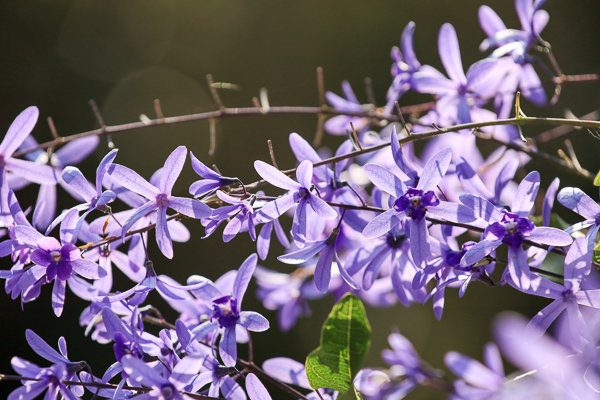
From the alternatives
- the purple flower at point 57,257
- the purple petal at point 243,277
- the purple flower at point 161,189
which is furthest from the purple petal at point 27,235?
the purple petal at point 243,277

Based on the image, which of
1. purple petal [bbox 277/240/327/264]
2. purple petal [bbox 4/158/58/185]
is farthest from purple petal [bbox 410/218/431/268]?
purple petal [bbox 4/158/58/185]

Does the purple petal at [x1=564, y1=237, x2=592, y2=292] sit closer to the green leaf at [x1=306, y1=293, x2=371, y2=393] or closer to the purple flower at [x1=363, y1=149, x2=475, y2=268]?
the purple flower at [x1=363, y1=149, x2=475, y2=268]

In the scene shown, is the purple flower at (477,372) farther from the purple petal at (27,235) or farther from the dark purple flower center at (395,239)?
the purple petal at (27,235)

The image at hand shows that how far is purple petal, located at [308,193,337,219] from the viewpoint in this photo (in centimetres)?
46

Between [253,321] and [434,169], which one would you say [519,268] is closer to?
[434,169]

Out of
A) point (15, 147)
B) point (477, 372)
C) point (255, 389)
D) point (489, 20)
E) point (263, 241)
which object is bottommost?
point (477, 372)

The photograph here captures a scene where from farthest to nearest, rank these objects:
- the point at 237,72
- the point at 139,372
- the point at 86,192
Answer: the point at 237,72, the point at 86,192, the point at 139,372

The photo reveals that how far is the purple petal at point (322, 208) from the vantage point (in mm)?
460

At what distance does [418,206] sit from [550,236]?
0.12m

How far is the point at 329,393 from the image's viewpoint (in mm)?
552

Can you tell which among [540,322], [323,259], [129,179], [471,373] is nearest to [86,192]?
[129,179]

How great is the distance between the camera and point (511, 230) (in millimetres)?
438

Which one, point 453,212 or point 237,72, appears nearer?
point 453,212

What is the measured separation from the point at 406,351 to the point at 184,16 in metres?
2.50
